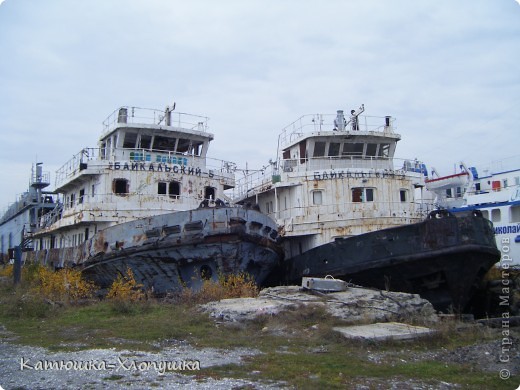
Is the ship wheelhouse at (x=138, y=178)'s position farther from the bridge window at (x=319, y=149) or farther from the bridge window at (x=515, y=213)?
the bridge window at (x=515, y=213)

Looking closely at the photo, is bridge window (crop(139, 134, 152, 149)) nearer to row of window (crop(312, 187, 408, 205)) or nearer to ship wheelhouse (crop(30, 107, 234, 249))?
ship wheelhouse (crop(30, 107, 234, 249))

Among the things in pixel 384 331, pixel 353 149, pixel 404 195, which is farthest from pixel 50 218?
pixel 384 331

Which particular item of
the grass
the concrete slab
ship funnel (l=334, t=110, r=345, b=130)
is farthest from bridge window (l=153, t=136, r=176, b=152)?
the concrete slab

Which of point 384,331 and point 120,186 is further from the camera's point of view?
point 120,186

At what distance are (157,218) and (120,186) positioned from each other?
293 centimetres

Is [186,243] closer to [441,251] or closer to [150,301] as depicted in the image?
[150,301]

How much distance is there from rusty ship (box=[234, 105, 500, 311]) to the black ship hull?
26mm

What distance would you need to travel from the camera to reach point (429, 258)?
44.9ft

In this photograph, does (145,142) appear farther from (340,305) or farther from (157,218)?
(340,305)

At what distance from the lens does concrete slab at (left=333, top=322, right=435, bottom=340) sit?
817 centimetres

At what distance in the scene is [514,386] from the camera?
6.07 meters

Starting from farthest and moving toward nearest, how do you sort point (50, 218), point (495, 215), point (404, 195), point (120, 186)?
point (50, 218)
point (495, 215)
point (404, 195)
point (120, 186)

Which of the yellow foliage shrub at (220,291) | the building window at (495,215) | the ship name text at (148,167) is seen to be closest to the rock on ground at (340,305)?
the yellow foliage shrub at (220,291)

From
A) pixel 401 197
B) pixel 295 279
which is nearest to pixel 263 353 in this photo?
pixel 295 279
